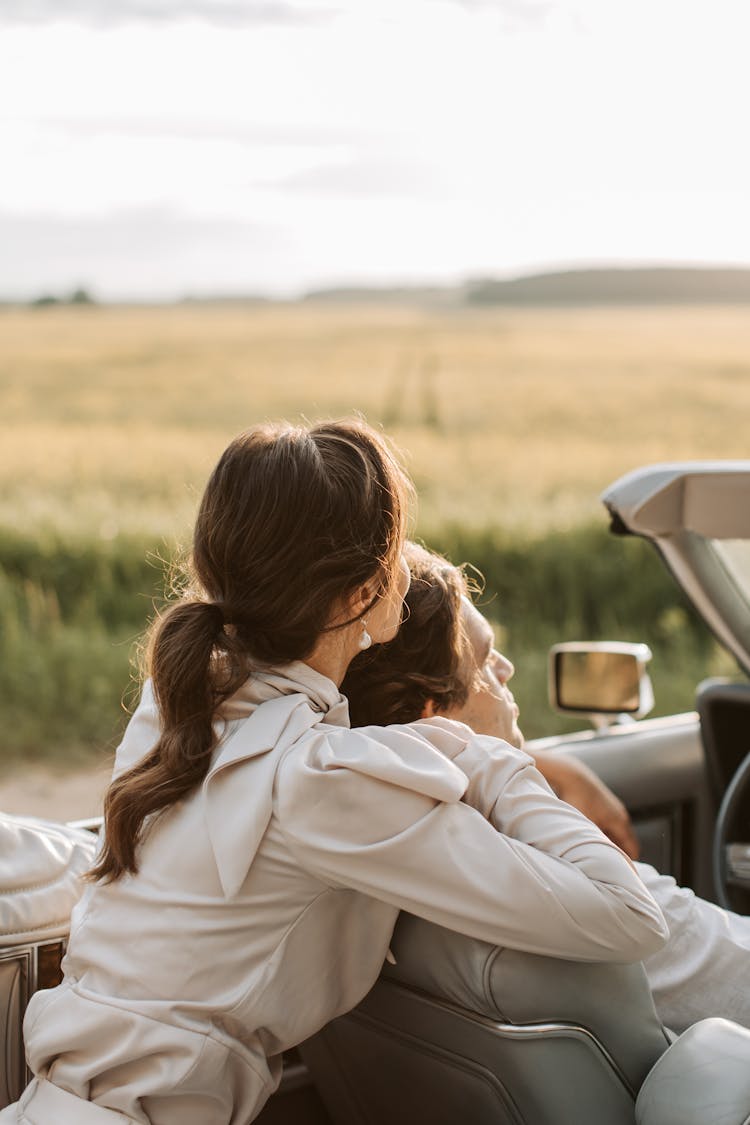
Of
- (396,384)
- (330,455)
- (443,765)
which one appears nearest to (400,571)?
(330,455)

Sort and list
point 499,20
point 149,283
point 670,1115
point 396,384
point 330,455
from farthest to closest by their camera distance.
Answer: point 396,384
point 149,283
point 499,20
point 330,455
point 670,1115

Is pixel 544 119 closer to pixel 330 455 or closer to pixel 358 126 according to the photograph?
pixel 358 126

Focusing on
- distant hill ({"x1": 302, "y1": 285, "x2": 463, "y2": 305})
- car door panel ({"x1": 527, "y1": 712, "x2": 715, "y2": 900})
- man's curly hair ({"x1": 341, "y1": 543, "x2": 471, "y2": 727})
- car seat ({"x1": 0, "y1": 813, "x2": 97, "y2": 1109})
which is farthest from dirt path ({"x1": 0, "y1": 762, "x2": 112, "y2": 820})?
distant hill ({"x1": 302, "y1": 285, "x2": 463, "y2": 305})

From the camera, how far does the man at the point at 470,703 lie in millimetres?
1772

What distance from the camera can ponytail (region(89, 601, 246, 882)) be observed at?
4.76 ft

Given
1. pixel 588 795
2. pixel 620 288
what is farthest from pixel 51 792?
pixel 620 288

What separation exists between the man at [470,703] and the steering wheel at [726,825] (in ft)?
1.87

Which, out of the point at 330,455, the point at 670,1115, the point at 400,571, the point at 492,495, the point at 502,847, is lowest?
the point at 492,495

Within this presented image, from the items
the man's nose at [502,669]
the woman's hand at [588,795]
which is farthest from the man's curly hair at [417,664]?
the woman's hand at [588,795]

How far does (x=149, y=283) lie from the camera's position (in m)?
11.6

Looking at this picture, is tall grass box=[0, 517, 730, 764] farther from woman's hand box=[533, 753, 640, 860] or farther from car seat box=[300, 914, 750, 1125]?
car seat box=[300, 914, 750, 1125]

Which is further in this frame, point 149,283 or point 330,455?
point 149,283

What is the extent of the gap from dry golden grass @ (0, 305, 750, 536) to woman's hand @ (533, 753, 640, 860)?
5633 millimetres

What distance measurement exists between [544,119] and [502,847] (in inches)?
460
